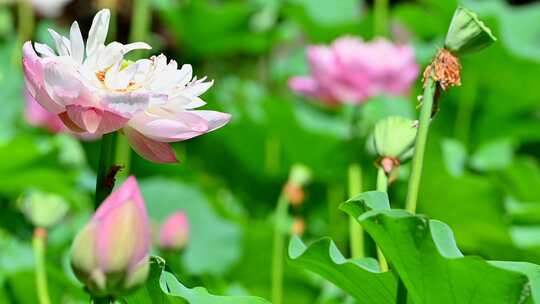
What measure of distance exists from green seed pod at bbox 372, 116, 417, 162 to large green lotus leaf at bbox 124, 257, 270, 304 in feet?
0.45

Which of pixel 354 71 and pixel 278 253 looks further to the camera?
pixel 354 71

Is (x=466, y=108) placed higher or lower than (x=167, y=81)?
lower

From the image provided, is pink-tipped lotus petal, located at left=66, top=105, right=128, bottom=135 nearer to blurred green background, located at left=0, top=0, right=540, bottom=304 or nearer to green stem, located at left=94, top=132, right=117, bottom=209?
green stem, located at left=94, top=132, right=117, bottom=209

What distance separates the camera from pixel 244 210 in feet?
6.16

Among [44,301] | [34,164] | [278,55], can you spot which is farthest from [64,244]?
[278,55]

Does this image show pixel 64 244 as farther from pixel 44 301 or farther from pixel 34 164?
pixel 44 301

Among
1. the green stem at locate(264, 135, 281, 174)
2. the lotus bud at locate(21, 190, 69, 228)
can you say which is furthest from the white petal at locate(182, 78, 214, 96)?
the green stem at locate(264, 135, 281, 174)

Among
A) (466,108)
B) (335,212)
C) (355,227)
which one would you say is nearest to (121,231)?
(355,227)

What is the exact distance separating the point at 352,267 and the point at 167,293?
0.34 feet

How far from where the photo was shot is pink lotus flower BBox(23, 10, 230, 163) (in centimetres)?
56

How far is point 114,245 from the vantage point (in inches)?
19.0

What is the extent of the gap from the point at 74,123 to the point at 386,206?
6.9 inches

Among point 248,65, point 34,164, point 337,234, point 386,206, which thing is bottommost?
point 248,65

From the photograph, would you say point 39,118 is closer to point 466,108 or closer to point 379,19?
point 379,19
